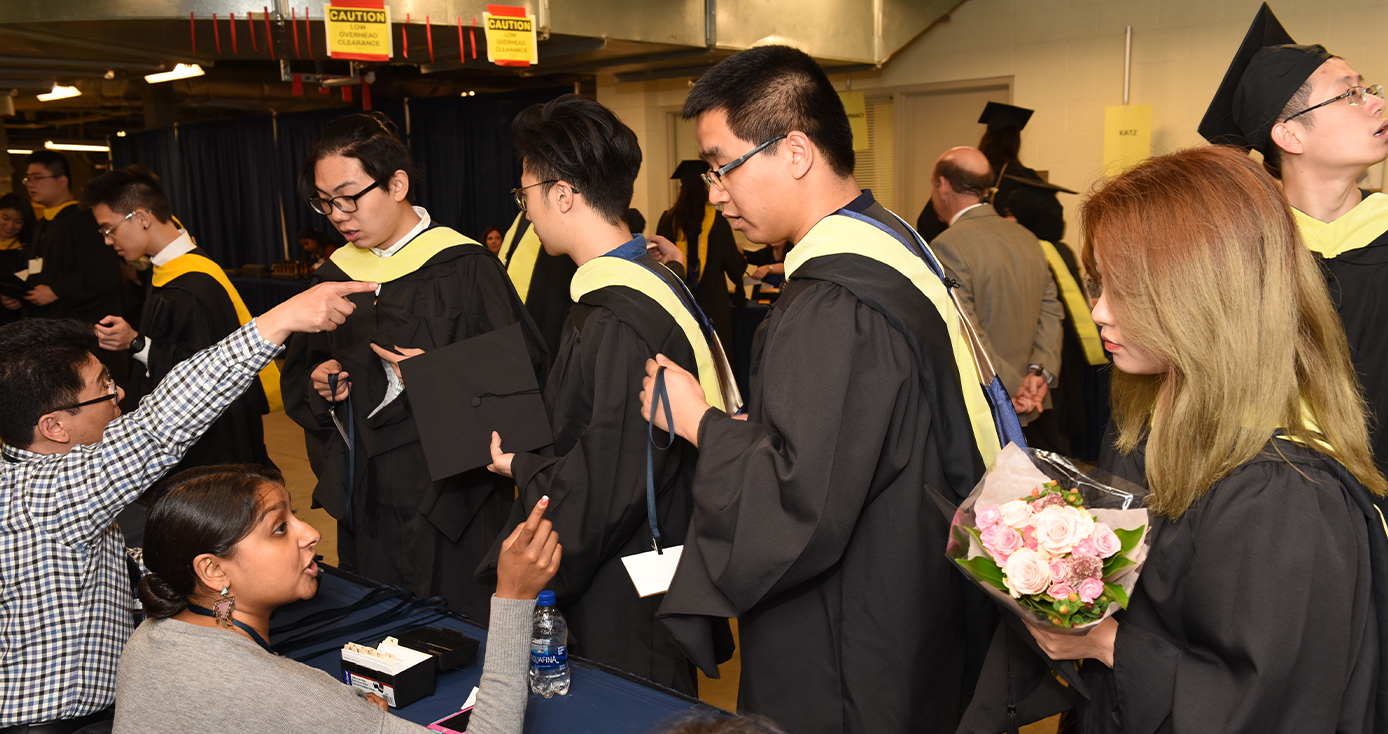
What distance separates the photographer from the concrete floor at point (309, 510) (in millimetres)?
3205

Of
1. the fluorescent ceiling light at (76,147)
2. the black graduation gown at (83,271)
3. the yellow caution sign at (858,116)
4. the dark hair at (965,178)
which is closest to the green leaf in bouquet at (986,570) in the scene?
the dark hair at (965,178)

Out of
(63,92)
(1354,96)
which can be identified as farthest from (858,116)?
(63,92)

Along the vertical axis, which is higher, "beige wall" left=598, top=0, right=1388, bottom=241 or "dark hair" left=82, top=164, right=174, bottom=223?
"beige wall" left=598, top=0, right=1388, bottom=241

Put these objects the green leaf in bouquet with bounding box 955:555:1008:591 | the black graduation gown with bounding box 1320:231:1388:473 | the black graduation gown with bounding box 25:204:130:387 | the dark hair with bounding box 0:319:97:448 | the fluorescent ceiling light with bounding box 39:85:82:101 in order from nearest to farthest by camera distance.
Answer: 1. the green leaf in bouquet with bounding box 955:555:1008:591
2. the dark hair with bounding box 0:319:97:448
3. the black graduation gown with bounding box 1320:231:1388:473
4. the black graduation gown with bounding box 25:204:130:387
5. the fluorescent ceiling light with bounding box 39:85:82:101

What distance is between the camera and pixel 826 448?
1454 mm

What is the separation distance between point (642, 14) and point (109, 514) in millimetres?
4881

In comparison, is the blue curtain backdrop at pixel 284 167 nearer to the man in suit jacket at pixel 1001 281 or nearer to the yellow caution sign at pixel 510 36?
the yellow caution sign at pixel 510 36

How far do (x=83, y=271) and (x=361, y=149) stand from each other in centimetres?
392

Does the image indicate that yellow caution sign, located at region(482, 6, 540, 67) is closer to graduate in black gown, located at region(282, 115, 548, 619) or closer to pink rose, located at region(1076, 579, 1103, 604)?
graduate in black gown, located at region(282, 115, 548, 619)

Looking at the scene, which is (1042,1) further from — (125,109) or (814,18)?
(125,109)

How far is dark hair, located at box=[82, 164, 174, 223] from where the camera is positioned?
3.39 meters

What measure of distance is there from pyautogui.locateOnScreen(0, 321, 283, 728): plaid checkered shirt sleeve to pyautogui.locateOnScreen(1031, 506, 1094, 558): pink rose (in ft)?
4.78

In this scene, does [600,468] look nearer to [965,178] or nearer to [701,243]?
[965,178]

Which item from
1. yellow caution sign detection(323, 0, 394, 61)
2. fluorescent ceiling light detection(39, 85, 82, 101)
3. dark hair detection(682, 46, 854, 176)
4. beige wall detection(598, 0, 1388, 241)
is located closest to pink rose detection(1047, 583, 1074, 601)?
dark hair detection(682, 46, 854, 176)
